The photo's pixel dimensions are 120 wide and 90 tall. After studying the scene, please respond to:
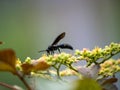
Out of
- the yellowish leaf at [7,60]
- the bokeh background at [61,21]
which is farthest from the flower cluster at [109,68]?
Result: the bokeh background at [61,21]

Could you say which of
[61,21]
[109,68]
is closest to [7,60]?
[109,68]

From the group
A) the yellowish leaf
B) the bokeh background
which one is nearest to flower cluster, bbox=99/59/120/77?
the yellowish leaf

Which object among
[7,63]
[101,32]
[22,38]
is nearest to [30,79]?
[7,63]

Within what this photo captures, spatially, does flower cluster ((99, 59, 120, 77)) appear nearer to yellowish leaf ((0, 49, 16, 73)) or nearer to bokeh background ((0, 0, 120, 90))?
yellowish leaf ((0, 49, 16, 73))

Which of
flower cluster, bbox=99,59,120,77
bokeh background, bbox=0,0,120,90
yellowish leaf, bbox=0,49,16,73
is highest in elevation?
bokeh background, bbox=0,0,120,90

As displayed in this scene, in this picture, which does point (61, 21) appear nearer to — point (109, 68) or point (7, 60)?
point (109, 68)

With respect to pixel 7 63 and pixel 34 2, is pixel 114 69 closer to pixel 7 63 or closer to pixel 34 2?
pixel 7 63

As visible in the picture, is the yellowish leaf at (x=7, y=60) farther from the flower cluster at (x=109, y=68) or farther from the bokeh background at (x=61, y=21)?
the bokeh background at (x=61, y=21)

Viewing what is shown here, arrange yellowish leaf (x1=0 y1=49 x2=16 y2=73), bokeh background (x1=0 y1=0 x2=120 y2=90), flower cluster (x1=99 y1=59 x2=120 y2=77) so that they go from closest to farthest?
yellowish leaf (x1=0 y1=49 x2=16 y2=73), flower cluster (x1=99 y1=59 x2=120 y2=77), bokeh background (x1=0 y1=0 x2=120 y2=90)

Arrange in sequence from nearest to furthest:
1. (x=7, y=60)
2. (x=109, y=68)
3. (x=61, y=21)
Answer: (x=7, y=60), (x=109, y=68), (x=61, y=21)
